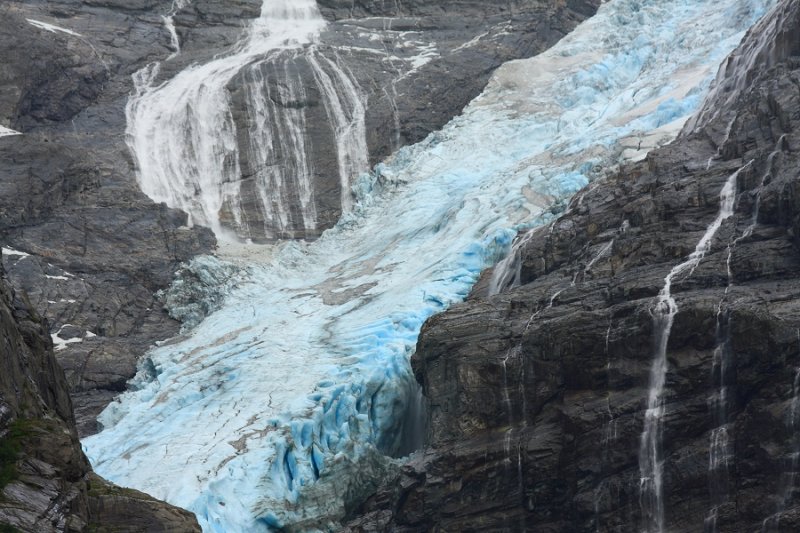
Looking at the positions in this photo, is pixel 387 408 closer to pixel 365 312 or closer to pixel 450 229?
pixel 365 312

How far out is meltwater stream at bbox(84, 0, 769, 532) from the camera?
29703 mm

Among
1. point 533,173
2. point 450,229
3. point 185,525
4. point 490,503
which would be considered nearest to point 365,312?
point 450,229

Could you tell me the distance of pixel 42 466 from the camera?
18.3m

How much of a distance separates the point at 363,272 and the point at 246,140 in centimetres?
995

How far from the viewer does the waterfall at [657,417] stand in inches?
978

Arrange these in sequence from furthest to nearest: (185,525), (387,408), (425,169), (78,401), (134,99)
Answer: (134,99), (425,169), (78,401), (387,408), (185,525)

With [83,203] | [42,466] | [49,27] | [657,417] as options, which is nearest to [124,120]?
[49,27]

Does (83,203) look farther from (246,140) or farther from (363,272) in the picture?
(363,272)

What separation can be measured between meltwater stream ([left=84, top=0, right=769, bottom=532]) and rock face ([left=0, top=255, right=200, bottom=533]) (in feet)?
25.1

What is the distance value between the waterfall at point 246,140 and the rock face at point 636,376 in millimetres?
17182

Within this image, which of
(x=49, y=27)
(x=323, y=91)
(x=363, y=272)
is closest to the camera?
(x=363, y=272)

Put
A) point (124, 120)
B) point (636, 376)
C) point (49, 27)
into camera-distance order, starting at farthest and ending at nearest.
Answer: point (49, 27)
point (124, 120)
point (636, 376)

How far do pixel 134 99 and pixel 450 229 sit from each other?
16114mm

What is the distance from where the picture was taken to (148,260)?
42.1 metres
